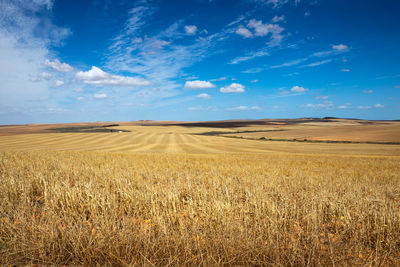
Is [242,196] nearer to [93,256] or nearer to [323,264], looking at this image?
[323,264]

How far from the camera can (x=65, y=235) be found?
3.43 m

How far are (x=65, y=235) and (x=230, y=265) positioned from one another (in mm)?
2753

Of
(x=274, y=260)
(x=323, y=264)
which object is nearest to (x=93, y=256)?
(x=274, y=260)

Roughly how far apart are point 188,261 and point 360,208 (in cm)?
483

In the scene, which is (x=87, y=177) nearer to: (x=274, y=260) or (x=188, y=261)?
(x=188, y=261)

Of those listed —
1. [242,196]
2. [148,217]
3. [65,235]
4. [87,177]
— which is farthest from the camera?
[87,177]

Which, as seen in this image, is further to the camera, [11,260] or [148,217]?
[148,217]

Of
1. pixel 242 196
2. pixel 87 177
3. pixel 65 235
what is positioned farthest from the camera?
pixel 87 177

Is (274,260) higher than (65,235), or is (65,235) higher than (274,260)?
(65,235)

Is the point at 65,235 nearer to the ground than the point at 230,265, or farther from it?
farther from it

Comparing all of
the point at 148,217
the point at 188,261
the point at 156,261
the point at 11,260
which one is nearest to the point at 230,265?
the point at 188,261

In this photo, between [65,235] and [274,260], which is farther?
[65,235]

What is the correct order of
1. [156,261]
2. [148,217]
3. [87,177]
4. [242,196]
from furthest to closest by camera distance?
[87,177], [242,196], [148,217], [156,261]

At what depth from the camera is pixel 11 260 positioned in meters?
3.12
